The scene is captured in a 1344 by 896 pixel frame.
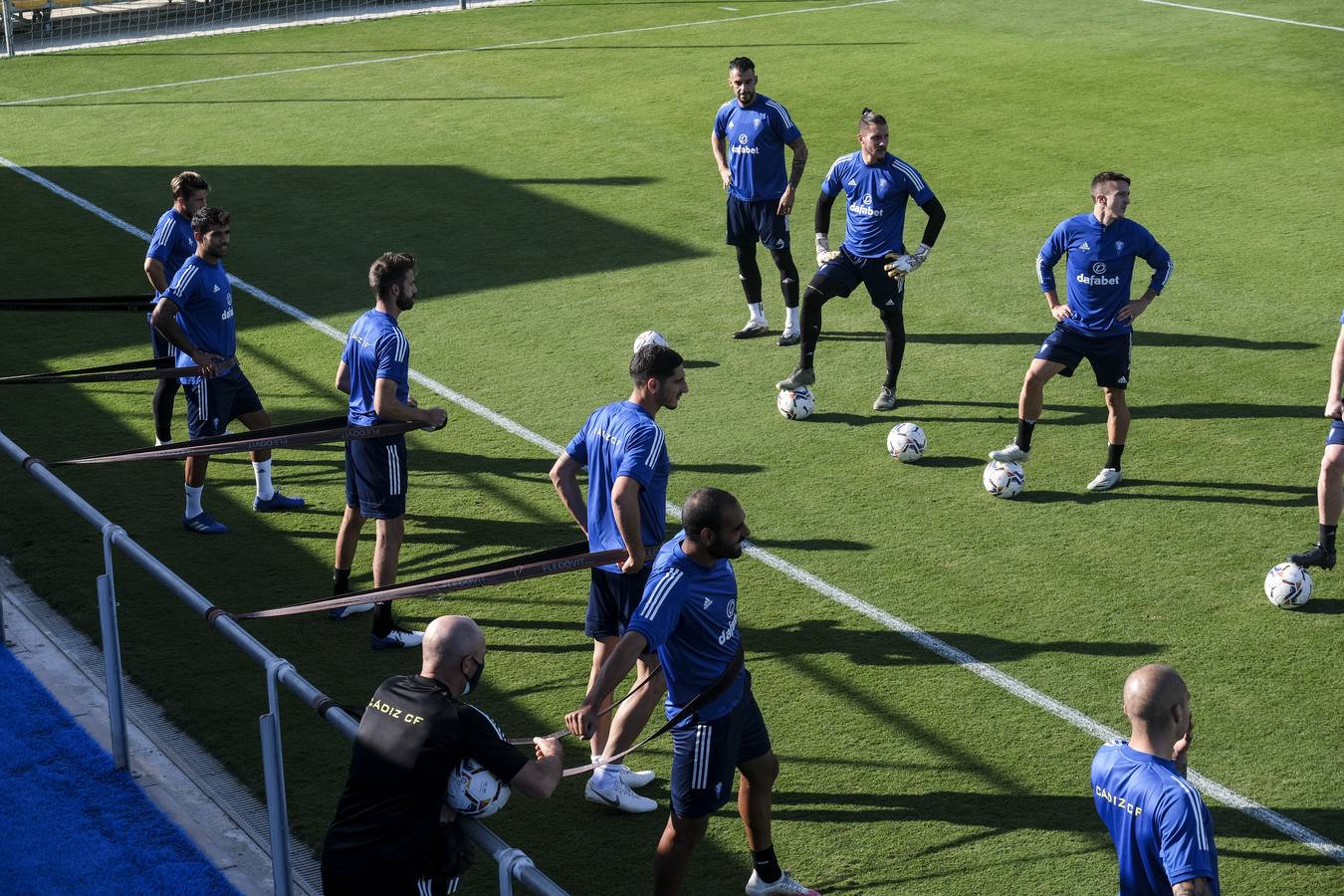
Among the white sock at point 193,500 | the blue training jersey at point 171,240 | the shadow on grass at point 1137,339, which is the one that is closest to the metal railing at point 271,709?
the white sock at point 193,500

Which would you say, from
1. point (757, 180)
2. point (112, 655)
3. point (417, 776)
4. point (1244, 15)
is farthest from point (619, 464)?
point (1244, 15)

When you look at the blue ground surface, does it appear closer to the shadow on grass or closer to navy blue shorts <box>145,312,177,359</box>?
navy blue shorts <box>145,312,177,359</box>

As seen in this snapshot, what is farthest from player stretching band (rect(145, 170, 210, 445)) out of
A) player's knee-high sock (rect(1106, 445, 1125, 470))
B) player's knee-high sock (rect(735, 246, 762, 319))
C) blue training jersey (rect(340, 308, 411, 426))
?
player's knee-high sock (rect(1106, 445, 1125, 470))

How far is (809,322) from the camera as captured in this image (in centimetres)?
1230

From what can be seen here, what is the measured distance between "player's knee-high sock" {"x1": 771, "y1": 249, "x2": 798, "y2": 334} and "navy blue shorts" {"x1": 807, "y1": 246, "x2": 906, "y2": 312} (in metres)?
1.34

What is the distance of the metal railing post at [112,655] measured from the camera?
6988 mm

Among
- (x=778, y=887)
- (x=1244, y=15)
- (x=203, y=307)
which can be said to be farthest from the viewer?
(x=1244, y=15)

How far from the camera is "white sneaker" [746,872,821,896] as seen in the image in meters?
6.45

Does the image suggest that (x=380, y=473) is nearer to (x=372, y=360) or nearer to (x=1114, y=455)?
(x=372, y=360)

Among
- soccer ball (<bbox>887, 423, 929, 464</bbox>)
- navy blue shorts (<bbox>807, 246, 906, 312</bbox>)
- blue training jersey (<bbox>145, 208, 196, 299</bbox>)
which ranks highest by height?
blue training jersey (<bbox>145, 208, 196, 299</bbox>)

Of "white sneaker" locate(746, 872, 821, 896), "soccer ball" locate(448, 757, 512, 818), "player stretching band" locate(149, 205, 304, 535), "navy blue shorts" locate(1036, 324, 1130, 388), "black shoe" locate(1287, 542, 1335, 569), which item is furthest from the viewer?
"navy blue shorts" locate(1036, 324, 1130, 388)

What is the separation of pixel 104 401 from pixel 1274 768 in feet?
31.8

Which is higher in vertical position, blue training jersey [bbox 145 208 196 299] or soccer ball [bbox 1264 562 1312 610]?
blue training jersey [bbox 145 208 196 299]

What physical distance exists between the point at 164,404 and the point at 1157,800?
8345 millimetres
